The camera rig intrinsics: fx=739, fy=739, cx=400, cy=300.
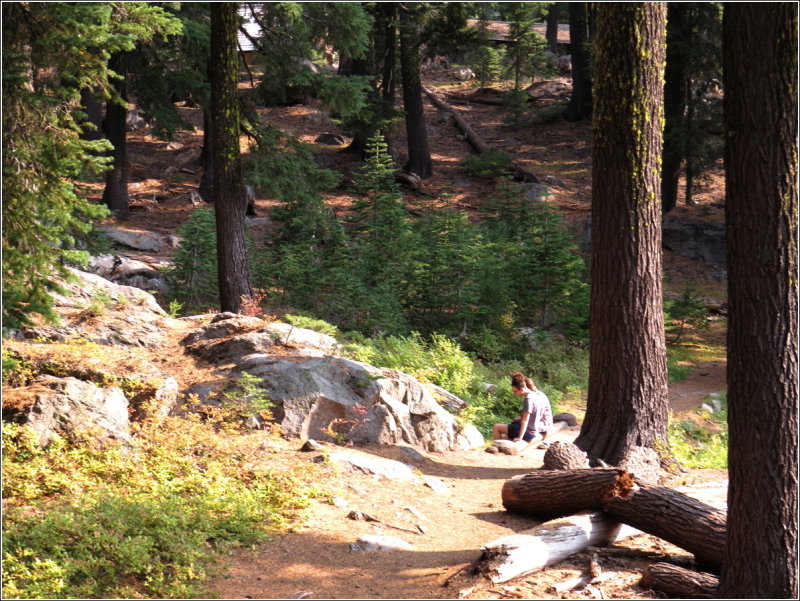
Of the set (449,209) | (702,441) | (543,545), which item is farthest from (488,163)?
(543,545)

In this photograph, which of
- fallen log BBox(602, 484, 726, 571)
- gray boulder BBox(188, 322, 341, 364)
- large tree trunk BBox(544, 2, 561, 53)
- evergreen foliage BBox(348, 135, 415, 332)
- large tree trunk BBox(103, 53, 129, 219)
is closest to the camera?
fallen log BBox(602, 484, 726, 571)

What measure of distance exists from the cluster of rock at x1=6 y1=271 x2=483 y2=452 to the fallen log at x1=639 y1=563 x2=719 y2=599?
399 cm

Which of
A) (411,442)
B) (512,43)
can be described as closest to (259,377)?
(411,442)

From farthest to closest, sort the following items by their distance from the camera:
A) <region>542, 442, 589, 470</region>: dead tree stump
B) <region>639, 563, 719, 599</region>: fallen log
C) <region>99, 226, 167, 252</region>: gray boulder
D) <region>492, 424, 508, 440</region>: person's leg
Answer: <region>99, 226, 167, 252</region>: gray boulder → <region>492, 424, 508, 440</region>: person's leg → <region>542, 442, 589, 470</region>: dead tree stump → <region>639, 563, 719, 599</region>: fallen log

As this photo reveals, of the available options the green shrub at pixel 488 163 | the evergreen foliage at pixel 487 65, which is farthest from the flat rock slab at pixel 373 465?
the evergreen foliage at pixel 487 65

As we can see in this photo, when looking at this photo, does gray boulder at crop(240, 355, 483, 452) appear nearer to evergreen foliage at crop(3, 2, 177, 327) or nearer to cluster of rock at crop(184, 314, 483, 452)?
cluster of rock at crop(184, 314, 483, 452)

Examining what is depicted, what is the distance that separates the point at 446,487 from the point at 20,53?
5748 millimetres

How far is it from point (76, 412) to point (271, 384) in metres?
2.31

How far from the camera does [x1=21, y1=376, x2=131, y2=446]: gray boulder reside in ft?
21.3

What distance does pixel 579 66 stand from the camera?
29859mm

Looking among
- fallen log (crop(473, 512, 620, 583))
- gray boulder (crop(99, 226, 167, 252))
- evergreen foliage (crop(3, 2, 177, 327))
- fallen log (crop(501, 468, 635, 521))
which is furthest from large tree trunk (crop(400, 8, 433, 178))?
fallen log (crop(473, 512, 620, 583))

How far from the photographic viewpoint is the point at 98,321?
952 centimetres

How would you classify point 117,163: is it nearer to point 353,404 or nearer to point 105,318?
point 105,318

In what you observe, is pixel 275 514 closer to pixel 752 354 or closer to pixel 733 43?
pixel 752 354
